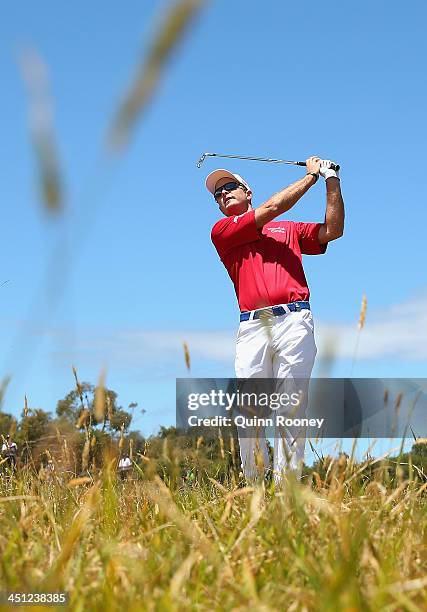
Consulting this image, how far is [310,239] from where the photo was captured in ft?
19.5

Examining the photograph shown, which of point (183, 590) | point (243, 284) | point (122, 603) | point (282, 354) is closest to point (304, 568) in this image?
point (183, 590)

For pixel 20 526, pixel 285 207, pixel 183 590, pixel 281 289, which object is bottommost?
pixel 183 590

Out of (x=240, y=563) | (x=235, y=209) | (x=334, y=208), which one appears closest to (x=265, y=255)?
(x=334, y=208)

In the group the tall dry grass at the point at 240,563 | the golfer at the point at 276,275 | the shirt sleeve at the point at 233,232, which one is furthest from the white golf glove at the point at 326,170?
the tall dry grass at the point at 240,563

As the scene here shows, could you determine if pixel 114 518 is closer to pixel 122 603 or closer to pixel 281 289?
pixel 122 603

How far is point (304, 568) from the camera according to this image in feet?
6.80

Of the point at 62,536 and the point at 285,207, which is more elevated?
the point at 285,207

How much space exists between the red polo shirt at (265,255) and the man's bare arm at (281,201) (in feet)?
0.26

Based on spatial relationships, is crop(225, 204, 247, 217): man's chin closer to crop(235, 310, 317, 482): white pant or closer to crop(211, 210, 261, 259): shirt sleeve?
crop(211, 210, 261, 259): shirt sleeve

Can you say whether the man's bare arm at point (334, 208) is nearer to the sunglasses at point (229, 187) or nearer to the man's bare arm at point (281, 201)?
the man's bare arm at point (281, 201)

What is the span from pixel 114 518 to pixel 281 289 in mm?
2743

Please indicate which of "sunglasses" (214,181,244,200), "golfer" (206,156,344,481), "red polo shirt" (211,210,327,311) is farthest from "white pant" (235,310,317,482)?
"sunglasses" (214,181,244,200)

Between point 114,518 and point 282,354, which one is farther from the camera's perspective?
point 282,354

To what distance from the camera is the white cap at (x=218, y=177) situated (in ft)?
20.7
